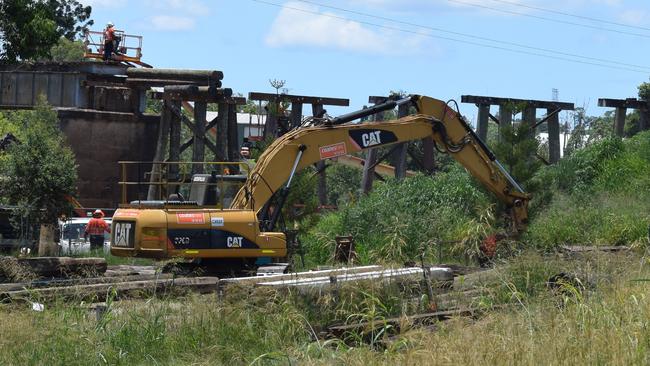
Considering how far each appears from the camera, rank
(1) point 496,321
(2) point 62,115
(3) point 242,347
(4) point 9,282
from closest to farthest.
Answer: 1. (1) point 496,321
2. (3) point 242,347
3. (4) point 9,282
4. (2) point 62,115

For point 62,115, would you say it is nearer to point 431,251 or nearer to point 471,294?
point 431,251

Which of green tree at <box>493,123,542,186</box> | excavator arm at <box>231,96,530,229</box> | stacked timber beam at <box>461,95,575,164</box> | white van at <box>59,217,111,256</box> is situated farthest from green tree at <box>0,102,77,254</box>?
stacked timber beam at <box>461,95,575,164</box>

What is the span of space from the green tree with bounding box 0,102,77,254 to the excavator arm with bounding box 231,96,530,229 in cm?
725

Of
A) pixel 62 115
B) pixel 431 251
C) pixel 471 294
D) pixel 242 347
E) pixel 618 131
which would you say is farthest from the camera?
pixel 62 115

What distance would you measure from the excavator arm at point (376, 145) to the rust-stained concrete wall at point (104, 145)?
69.5 ft

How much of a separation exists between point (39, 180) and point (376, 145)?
8088mm

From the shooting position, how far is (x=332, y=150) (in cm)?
1961

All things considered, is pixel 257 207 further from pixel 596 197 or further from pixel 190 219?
pixel 596 197

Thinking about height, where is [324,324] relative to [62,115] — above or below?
below

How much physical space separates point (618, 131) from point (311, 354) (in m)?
27.9

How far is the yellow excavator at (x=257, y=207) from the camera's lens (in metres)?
17.3

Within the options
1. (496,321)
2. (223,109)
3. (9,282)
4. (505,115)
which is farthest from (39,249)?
(496,321)

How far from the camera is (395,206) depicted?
2567 cm

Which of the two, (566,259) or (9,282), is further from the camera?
(9,282)
